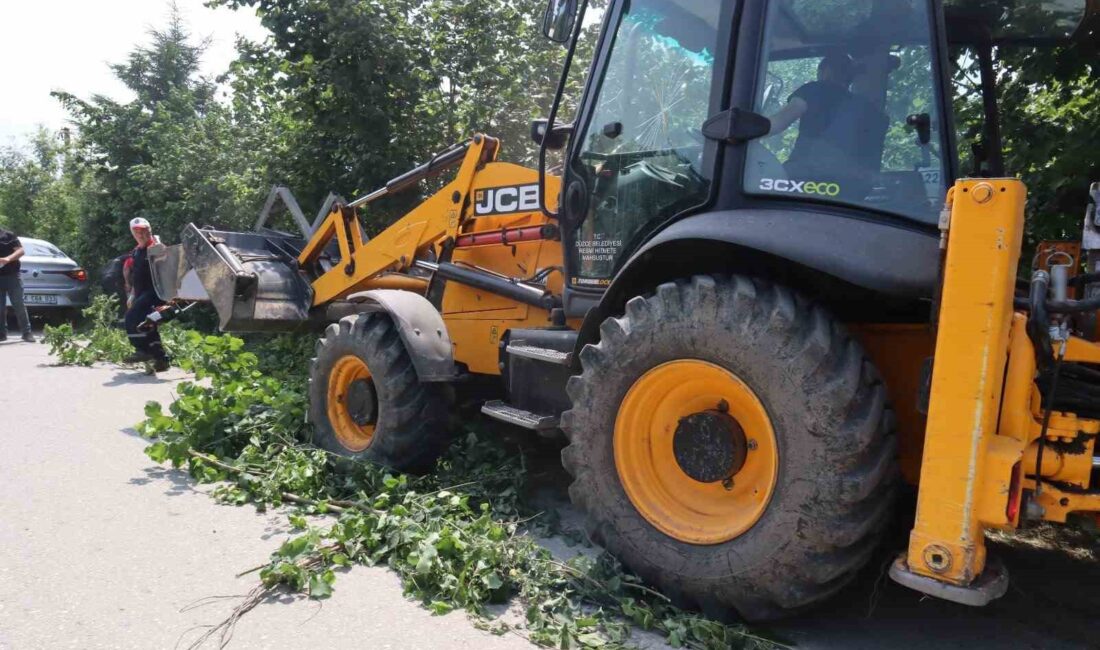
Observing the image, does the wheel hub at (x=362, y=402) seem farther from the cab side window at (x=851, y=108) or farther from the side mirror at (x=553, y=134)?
the cab side window at (x=851, y=108)

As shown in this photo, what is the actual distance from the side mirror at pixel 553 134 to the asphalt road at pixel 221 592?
6.68ft

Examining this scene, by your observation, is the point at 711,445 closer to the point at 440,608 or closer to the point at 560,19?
the point at 440,608

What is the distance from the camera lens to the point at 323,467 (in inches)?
201

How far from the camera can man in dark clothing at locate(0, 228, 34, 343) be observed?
11.5 metres

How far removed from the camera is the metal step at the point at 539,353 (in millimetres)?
4109

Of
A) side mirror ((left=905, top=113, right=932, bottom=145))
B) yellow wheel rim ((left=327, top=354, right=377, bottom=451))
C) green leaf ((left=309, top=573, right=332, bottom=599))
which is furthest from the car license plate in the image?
side mirror ((left=905, top=113, right=932, bottom=145))

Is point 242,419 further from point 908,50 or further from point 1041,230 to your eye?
point 1041,230

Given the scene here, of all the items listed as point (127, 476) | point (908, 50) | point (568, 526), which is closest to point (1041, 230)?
point (908, 50)

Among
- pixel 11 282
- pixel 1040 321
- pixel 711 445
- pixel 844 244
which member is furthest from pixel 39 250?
pixel 1040 321

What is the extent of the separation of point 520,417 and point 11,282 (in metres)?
10.4

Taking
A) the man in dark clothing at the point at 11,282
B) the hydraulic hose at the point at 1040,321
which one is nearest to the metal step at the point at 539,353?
the hydraulic hose at the point at 1040,321

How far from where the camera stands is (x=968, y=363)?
103 inches

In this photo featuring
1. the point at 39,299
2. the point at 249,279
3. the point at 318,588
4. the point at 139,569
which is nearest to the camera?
the point at 318,588

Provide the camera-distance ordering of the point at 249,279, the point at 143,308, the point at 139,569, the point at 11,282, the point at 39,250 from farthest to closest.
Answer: the point at 39,250, the point at 11,282, the point at 143,308, the point at 249,279, the point at 139,569
